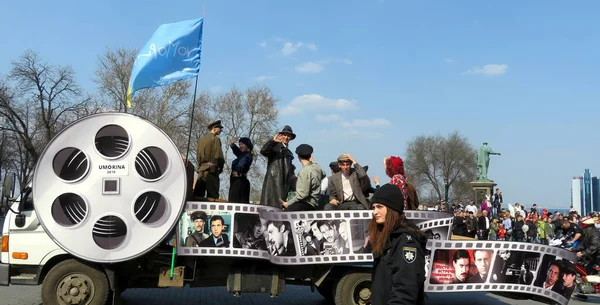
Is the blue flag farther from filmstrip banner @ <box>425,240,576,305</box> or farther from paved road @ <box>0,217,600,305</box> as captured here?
filmstrip banner @ <box>425,240,576,305</box>

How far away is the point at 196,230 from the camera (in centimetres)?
732

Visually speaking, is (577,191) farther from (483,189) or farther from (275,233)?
(275,233)

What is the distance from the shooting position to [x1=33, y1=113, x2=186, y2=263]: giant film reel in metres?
6.88

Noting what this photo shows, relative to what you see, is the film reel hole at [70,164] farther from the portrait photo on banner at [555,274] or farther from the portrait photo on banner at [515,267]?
the portrait photo on banner at [555,274]

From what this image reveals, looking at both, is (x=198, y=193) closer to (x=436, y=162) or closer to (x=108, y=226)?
(x=108, y=226)

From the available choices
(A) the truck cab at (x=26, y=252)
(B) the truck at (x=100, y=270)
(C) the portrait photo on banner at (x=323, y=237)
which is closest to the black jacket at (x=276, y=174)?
(C) the portrait photo on banner at (x=323, y=237)

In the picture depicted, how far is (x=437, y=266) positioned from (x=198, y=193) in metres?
3.67

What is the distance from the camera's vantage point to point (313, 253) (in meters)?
7.53

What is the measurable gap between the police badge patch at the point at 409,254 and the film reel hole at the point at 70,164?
4.61 m

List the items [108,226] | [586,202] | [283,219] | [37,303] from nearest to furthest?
[108,226] < [283,219] < [37,303] < [586,202]

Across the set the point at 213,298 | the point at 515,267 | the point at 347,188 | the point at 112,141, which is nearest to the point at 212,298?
the point at 213,298

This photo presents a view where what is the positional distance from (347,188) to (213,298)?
3.64 m

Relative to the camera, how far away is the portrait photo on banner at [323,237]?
7.48 meters

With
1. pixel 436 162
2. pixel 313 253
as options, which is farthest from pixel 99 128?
pixel 436 162
